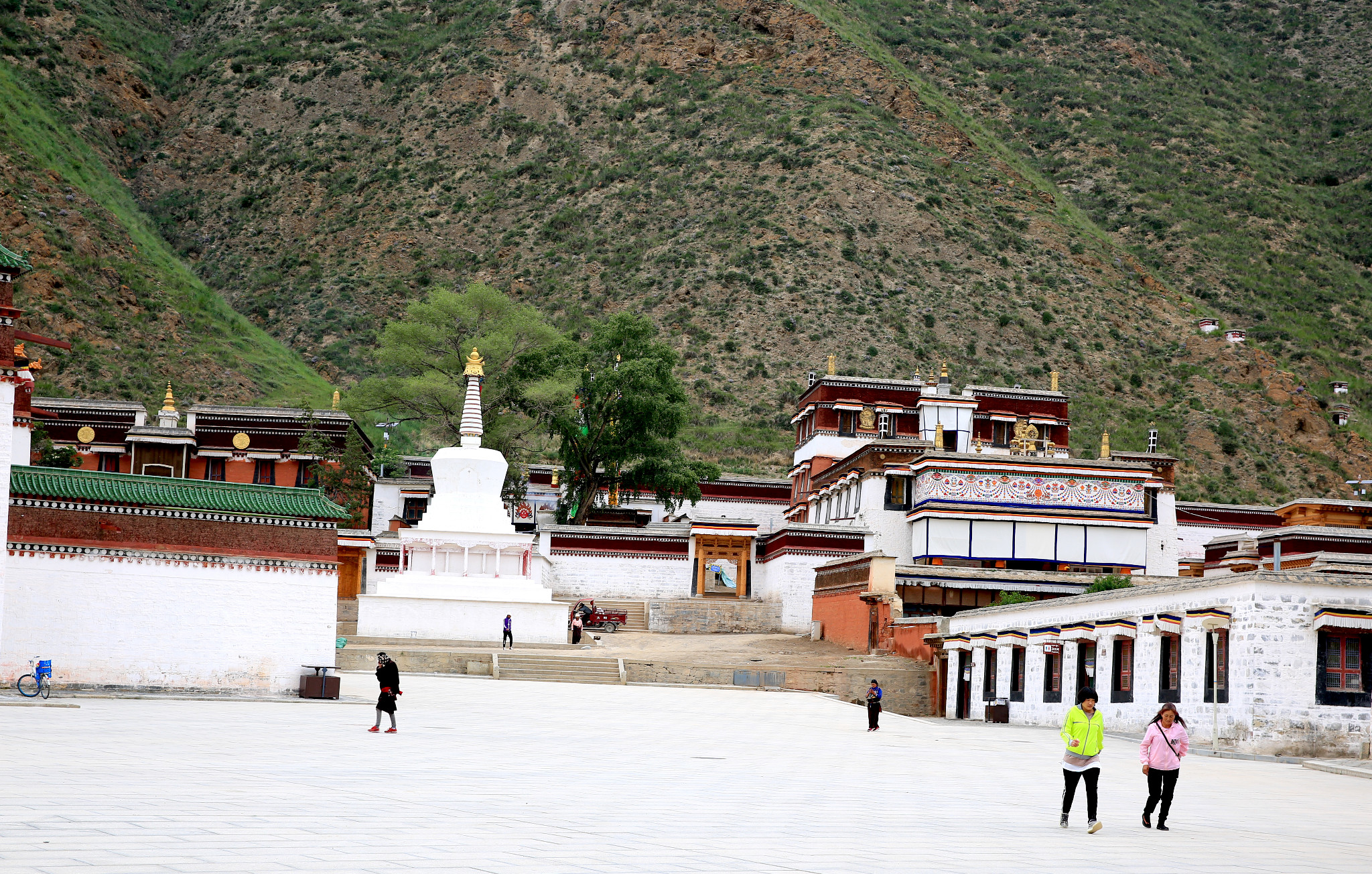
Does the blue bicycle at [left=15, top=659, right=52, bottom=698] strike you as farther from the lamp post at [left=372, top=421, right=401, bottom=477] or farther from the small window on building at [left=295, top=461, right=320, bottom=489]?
the lamp post at [left=372, top=421, right=401, bottom=477]

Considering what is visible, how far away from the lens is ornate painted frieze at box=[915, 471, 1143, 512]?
49.1 meters

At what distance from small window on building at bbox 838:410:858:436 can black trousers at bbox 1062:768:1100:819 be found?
48620 millimetres

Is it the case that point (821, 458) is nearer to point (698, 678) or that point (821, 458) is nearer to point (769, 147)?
point (698, 678)

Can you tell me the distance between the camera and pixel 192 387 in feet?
245

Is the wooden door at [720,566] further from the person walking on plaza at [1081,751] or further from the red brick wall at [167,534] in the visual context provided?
the person walking on plaza at [1081,751]

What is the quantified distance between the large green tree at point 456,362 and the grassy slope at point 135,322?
1091 cm

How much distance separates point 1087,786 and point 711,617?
36544 mm

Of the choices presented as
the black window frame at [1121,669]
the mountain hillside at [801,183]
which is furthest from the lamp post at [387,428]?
the black window frame at [1121,669]

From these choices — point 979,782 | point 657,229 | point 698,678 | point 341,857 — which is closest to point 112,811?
point 341,857

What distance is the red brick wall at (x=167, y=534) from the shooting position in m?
27.4

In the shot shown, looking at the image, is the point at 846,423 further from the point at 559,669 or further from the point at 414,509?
the point at 559,669

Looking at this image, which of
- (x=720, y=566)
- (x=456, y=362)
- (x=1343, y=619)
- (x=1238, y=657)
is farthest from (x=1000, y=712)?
(x=456, y=362)

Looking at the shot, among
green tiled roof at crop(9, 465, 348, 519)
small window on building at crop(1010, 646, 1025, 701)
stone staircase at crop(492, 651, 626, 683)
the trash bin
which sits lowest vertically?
the trash bin

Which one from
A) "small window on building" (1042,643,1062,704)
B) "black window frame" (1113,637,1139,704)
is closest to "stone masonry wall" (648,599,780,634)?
"small window on building" (1042,643,1062,704)
